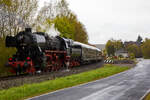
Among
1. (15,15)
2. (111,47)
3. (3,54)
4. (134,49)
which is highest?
(15,15)

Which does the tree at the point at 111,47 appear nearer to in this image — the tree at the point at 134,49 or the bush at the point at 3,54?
the tree at the point at 134,49

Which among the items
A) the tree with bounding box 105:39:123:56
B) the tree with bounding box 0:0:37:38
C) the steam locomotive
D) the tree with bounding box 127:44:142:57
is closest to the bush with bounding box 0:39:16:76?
the steam locomotive

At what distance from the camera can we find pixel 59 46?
84.8 ft

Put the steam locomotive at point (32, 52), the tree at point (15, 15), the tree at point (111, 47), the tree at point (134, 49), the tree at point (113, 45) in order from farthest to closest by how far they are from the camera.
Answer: the tree at point (134, 49)
the tree at point (111, 47)
the tree at point (113, 45)
the tree at point (15, 15)
the steam locomotive at point (32, 52)

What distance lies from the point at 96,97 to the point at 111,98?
33.2 inches

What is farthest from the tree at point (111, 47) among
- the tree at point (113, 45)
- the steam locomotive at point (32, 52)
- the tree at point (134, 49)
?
the steam locomotive at point (32, 52)

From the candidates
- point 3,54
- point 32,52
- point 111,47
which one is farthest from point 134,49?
point 3,54

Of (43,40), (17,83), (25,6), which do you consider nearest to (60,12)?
(25,6)

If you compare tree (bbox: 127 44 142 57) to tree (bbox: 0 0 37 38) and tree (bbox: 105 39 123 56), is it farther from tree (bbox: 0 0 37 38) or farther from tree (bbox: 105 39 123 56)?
tree (bbox: 0 0 37 38)

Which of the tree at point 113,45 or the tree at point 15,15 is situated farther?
the tree at point 113,45

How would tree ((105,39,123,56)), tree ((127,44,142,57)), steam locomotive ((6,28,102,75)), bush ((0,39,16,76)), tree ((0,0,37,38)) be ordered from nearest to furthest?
steam locomotive ((6,28,102,75)) < bush ((0,39,16,76)) < tree ((0,0,37,38)) < tree ((105,39,123,56)) < tree ((127,44,142,57))

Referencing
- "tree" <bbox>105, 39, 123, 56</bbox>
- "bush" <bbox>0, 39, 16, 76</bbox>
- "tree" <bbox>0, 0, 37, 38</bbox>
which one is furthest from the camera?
"tree" <bbox>105, 39, 123, 56</bbox>

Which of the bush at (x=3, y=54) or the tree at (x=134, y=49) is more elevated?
Answer: the tree at (x=134, y=49)

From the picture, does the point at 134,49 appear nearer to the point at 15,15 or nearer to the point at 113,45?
the point at 113,45
